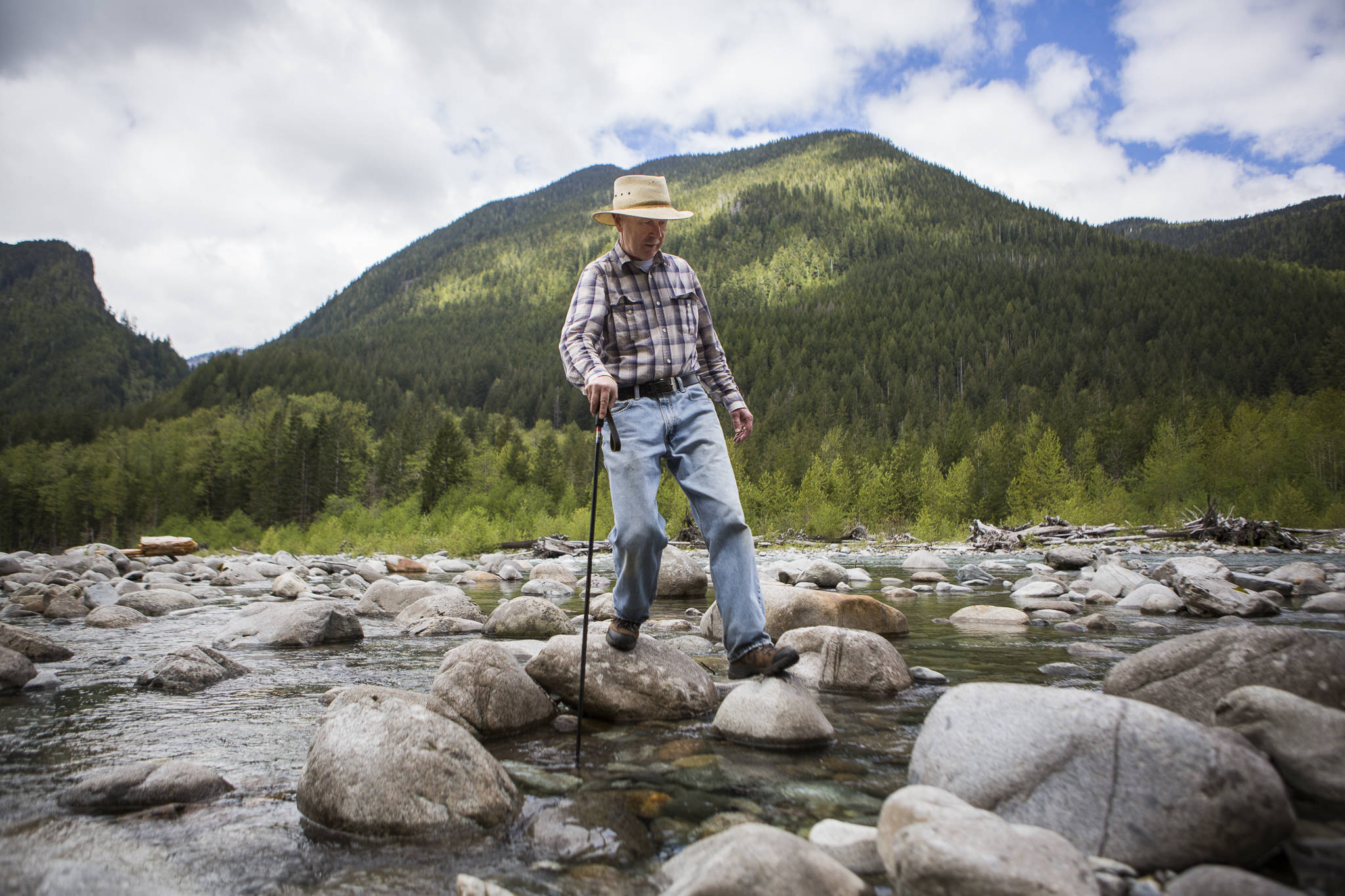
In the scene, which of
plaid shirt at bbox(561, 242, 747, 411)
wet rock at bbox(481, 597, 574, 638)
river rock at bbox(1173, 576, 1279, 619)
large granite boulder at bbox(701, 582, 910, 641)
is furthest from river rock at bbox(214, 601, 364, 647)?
river rock at bbox(1173, 576, 1279, 619)

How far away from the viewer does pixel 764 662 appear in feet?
13.8

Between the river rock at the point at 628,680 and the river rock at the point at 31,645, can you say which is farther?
the river rock at the point at 31,645

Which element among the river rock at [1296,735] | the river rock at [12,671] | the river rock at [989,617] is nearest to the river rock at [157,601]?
the river rock at [12,671]

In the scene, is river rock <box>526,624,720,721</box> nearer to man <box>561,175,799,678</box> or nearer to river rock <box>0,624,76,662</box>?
man <box>561,175,799,678</box>

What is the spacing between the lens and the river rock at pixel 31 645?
22.6 feet

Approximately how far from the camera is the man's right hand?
384 cm

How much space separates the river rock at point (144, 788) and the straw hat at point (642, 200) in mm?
3595

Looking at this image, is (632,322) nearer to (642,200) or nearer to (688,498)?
(642,200)

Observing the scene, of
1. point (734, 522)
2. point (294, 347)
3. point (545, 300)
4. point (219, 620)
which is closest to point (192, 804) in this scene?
point (734, 522)

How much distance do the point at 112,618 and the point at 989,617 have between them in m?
12.4

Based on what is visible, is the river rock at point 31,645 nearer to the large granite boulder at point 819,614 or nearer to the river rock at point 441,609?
the river rock at point 441,609

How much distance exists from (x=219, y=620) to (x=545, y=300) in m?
171

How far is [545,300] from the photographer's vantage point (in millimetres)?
175625

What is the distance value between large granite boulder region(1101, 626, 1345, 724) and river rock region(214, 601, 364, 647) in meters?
7.99
